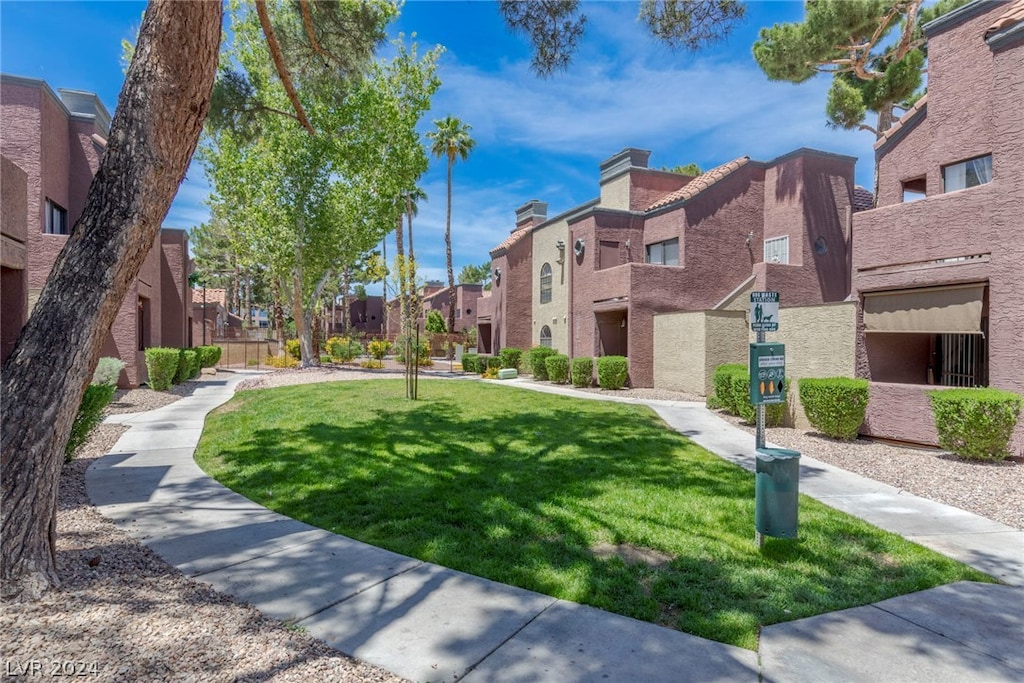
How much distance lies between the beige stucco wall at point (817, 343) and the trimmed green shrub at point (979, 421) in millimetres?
2656

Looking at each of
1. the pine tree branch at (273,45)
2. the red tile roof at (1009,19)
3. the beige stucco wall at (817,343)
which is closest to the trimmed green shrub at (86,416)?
the pine tree branch at (273,45)

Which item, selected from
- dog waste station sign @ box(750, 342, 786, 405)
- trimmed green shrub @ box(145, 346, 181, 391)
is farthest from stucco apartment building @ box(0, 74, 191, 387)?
dog waste station sign @ box(750, 342, 786, 405)

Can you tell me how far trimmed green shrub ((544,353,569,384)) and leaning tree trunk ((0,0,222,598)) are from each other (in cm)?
1817

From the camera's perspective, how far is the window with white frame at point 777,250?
2064cm

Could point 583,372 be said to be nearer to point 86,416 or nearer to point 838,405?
point 838,405

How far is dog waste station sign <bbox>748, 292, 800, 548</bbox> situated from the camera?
15.8 feet

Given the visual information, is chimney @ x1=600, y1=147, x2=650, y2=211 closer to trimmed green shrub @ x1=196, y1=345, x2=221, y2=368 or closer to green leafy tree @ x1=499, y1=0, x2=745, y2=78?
green leafy tree @ x1=499, y1=0, x2=745, y2=78

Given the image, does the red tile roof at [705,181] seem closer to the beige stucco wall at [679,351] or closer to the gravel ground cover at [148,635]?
the beige stucco wall at [679,351]

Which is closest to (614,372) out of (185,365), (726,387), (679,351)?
(679,351)

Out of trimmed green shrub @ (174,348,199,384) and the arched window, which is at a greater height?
the arched window

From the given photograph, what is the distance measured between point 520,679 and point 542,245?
965 inches

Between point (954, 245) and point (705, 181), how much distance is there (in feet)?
42.5

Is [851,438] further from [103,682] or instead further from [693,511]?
[103,682]

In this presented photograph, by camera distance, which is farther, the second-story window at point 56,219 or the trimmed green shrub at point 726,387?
the second-story window at point 56,219
